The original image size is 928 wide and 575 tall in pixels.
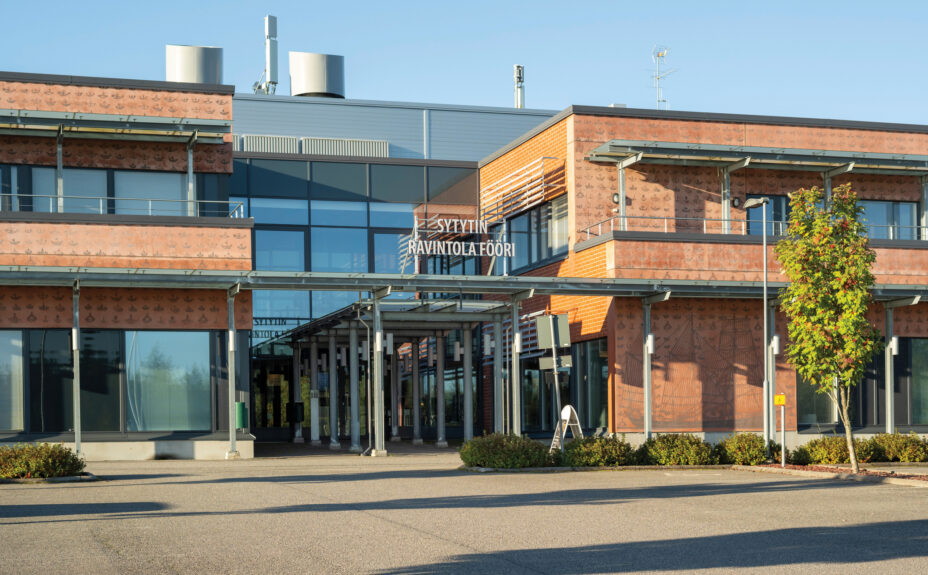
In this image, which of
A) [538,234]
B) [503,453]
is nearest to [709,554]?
[503,453]

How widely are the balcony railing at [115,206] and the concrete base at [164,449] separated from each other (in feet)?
18.2

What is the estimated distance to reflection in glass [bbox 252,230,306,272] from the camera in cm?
3584

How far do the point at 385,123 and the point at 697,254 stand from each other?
22.1 meters

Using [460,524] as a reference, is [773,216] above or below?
above

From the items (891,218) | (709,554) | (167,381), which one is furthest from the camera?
(891,218)

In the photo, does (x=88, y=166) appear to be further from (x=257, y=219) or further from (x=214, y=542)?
(x=214, y=542)

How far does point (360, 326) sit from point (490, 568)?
2295cm

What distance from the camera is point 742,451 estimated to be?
22984mm

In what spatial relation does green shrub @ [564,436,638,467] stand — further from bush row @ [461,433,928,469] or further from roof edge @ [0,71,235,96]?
roof edge @ [0,71,235,96]

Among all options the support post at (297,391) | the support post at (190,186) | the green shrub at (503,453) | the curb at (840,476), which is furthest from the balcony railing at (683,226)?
the support post at (297,391)

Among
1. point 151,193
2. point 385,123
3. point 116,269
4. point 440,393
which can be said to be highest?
point 385,123

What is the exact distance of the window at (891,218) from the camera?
3152cm

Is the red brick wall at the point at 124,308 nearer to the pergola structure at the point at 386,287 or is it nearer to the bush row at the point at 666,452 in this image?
the pergola structure at the point at 386,287

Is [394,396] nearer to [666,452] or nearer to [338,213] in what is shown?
[338,213]
